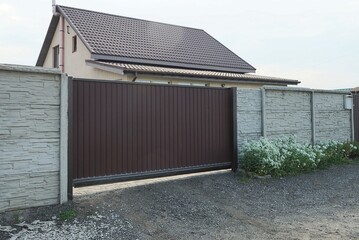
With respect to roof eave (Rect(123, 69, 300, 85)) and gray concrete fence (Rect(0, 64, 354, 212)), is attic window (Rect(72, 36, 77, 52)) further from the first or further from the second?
gray concrete fence (Rect(0, 64, 354, 212))

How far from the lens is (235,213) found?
4637 mm

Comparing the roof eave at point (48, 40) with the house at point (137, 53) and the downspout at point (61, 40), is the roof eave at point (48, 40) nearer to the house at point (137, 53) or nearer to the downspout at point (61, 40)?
the house at point (137, 53)

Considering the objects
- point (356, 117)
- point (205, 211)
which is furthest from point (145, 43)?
point (205, 211)

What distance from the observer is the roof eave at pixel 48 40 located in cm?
1558

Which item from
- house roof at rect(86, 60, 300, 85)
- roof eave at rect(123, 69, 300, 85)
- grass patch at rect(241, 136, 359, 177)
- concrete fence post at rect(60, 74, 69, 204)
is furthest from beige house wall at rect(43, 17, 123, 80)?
concrete fence post at rect(60, 74, 69, 204)

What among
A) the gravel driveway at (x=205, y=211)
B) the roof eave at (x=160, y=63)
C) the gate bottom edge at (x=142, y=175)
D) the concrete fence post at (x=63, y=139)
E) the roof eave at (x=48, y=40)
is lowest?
the gravel driveway at (x=205, y=211)

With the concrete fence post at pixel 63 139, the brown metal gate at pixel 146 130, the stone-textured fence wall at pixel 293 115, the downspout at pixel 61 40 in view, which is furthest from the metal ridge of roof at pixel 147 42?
the concrete fence post at pixel 63 139

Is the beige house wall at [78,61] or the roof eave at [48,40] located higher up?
the roof eave at [48,40]

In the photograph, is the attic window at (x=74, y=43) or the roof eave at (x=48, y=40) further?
the roof eave at (x=48, y=40)

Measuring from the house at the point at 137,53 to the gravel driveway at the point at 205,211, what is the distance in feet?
18.6

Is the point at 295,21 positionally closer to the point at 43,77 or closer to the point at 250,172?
the point at 250,172

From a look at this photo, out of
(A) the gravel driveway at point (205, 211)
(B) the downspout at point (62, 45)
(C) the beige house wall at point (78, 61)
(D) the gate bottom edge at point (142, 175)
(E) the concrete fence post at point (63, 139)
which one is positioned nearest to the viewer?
(A) the gravel driveway at point (205, 211)

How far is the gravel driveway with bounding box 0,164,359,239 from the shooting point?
3.84m

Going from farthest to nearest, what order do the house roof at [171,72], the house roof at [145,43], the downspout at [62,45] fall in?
1. the downspout at [62,45]
2. the house roof at [145,43]
3. the house roof at [171,72]
